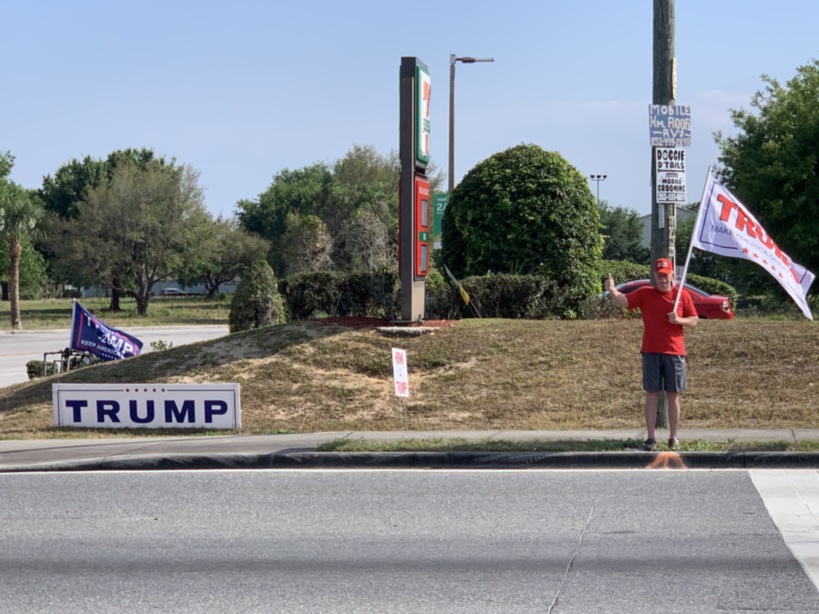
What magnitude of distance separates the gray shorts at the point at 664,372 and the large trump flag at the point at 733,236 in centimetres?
117

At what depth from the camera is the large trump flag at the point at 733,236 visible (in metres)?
11.1

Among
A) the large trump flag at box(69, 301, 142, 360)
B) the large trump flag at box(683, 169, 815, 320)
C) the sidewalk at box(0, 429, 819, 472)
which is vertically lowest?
the sidewalk at box(0, 429, 819, 472)

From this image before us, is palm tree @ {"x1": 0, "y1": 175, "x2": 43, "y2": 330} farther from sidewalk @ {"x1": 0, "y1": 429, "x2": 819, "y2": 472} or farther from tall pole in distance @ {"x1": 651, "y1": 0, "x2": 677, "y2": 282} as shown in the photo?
tall pole in distance @ {"x1": 651, "y1": 0, "x2": 677, "y2": 282}

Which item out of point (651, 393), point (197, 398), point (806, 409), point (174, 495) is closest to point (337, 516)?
point (174, 495)

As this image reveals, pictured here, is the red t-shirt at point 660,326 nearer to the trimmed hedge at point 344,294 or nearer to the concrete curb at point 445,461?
the concrete curb at point 445,461

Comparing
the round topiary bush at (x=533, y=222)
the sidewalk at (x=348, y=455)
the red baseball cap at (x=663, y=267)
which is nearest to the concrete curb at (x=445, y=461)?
the sidewalk at (x=348, y=455)

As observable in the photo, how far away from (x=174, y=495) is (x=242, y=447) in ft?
7.34

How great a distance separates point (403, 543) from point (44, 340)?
32.7 metres

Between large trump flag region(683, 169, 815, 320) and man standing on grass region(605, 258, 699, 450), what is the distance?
2.37ft

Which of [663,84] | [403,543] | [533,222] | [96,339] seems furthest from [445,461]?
[96,339]

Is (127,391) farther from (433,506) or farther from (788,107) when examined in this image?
(788,107)

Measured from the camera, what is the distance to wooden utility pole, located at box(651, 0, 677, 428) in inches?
460

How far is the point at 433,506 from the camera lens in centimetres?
880

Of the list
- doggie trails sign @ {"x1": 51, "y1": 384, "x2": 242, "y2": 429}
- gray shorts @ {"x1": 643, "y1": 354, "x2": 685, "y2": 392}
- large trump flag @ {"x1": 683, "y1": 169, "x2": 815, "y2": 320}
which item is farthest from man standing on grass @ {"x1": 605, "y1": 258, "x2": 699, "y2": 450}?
doggie trails sign @ {"x1": 51, "y1": 384, "x2": 242, "y2": 429}
